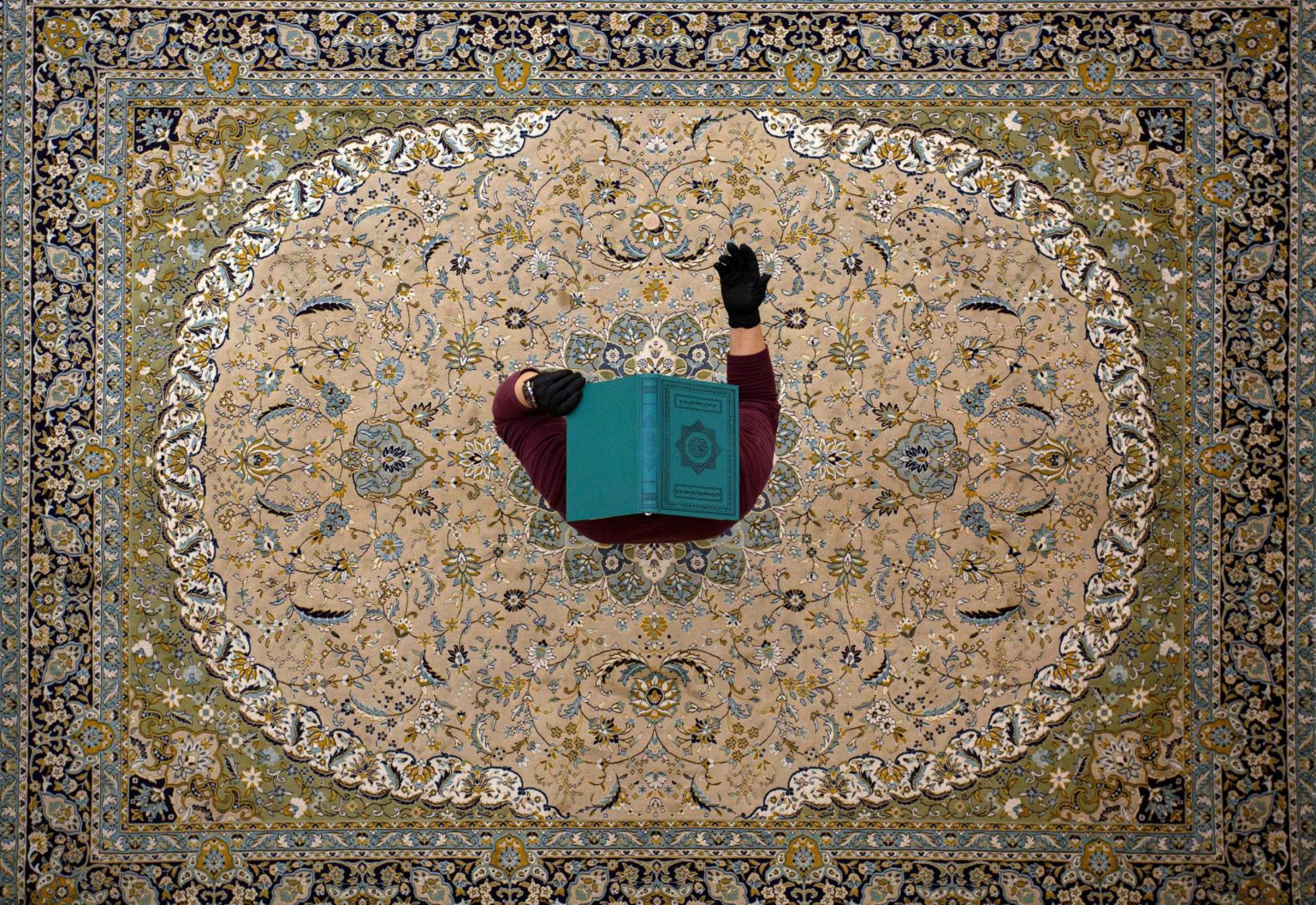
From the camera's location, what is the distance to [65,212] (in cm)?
327

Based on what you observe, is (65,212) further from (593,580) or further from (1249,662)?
(1249,662)

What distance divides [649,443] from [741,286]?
57 centimetres

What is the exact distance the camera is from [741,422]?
→ 2752mm

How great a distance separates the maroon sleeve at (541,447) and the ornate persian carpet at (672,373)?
1.74 ft

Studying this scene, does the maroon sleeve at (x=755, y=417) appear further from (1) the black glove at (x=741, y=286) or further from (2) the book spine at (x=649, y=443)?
(2) the book spine at (x=649, y=443)

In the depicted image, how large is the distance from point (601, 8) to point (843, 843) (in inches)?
106

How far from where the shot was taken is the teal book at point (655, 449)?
246 cm

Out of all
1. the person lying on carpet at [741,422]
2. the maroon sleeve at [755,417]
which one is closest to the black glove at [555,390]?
the person lying on carpet at [741,422]

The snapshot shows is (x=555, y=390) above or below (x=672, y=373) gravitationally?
below

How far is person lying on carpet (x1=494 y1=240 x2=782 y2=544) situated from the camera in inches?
103

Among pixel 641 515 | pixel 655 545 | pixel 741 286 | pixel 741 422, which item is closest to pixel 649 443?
pixel 641 515

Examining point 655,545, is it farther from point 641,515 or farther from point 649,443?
point 649,443

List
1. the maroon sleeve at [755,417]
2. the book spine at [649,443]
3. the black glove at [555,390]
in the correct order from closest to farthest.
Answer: the book spine at [649,443], the black glove at [555,390], the maroon sleeve at [755,417]

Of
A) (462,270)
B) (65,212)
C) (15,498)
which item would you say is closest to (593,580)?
(462,270)
